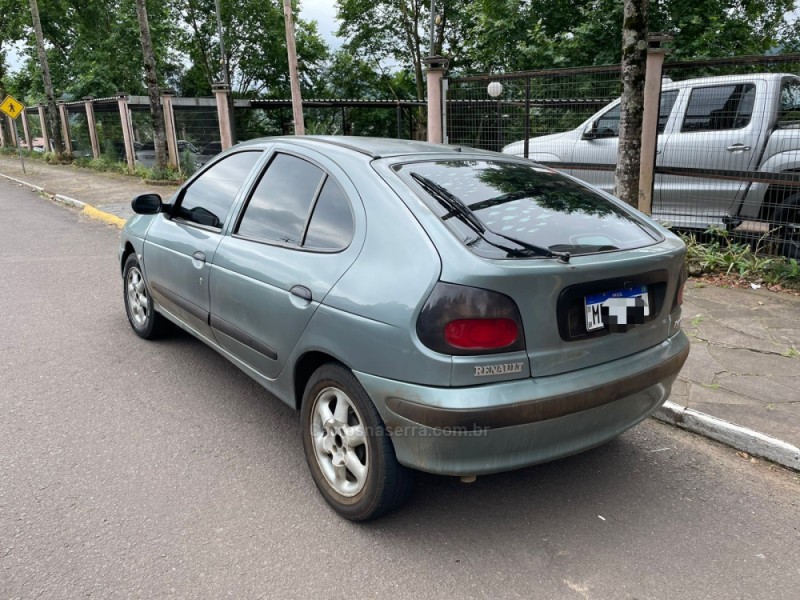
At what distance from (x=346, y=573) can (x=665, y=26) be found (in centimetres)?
1632

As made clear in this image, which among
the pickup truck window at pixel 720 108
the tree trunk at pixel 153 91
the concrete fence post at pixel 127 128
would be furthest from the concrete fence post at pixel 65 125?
the pickup truck window at pixel 720 108

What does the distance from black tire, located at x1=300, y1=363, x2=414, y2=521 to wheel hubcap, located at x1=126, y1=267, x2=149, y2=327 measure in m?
2.48

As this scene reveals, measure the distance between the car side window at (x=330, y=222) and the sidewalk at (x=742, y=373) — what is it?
2215 millimetres

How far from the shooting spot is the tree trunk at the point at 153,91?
16.2 meters

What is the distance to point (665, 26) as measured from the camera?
15.1 metres

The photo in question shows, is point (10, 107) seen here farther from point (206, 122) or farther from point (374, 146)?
point (374, 146)

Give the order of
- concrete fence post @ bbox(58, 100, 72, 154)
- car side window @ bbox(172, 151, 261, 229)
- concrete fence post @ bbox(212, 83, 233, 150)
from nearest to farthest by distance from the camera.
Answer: car side window @ bbox(172, 151, 261, 229) < concrete fence post @ bbox(212, 83, 233, 150) < concrete fence post @ bbox(58, 100, 72, 154)

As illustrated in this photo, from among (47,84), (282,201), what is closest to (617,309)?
(282,201)

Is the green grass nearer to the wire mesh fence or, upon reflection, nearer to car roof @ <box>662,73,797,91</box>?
car roof @ <box>662,73,797,91</box>

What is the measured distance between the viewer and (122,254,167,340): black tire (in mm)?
4672

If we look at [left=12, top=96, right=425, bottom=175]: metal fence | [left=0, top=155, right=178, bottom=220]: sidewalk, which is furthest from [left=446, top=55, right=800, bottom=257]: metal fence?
[left=12, top=96, right=425, bottom=175]: metal fence

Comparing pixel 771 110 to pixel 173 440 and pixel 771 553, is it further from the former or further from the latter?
pixel 173 440

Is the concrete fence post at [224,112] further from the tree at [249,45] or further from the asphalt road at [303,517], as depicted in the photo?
the tree at [249,45]

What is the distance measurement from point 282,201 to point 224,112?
1254cm
